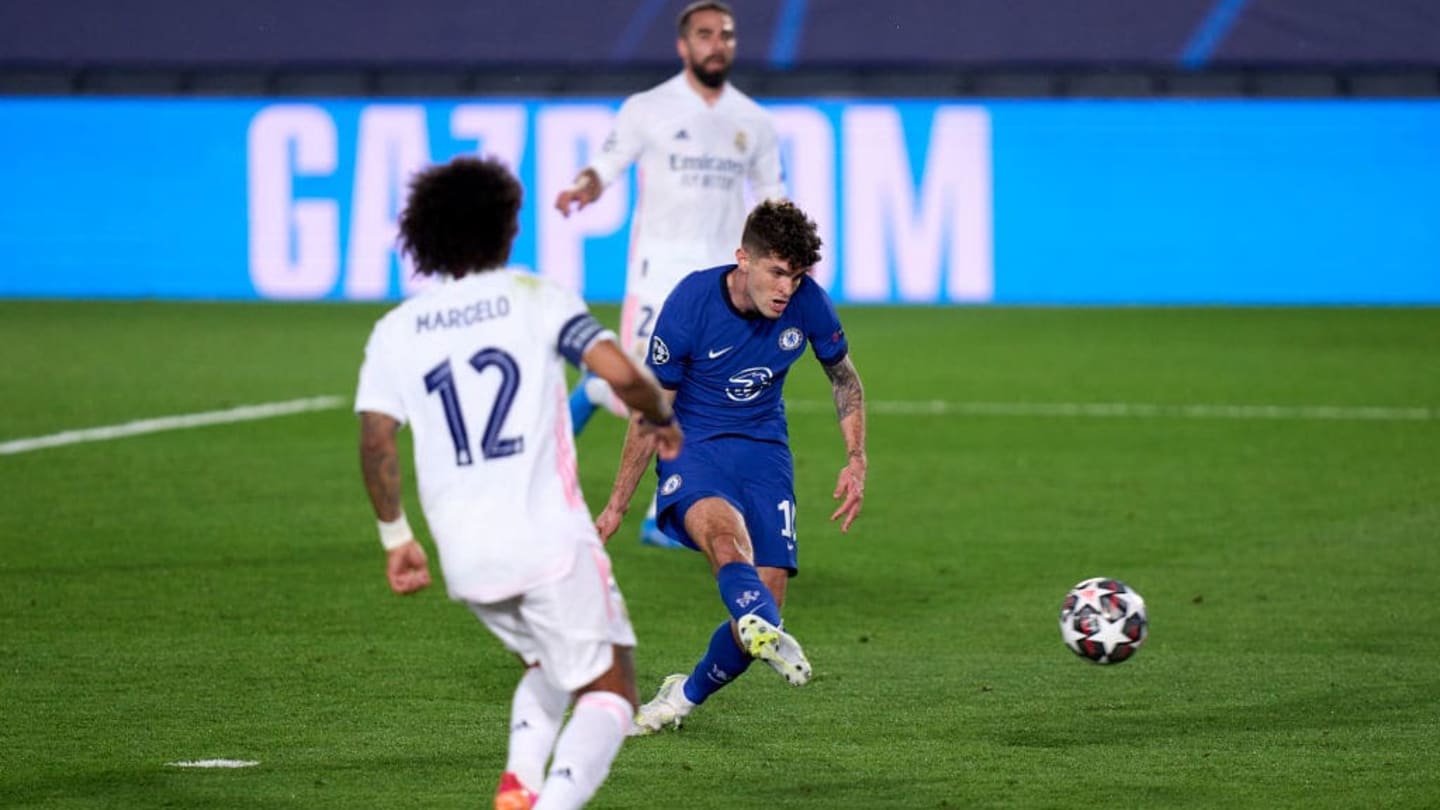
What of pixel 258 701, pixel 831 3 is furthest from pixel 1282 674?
pixel 831 3

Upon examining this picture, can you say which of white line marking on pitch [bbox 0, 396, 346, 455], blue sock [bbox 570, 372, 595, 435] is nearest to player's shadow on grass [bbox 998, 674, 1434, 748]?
blue sock [bbox 570, 372, 595, 435]

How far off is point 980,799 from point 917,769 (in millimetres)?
377

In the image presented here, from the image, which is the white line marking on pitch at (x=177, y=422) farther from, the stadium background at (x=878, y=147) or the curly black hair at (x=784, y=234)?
the curly black hair at (x=784, y=234)

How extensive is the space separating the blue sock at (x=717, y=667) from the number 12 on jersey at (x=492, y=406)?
1.82 meters

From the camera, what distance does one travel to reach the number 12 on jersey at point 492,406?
5.14 m

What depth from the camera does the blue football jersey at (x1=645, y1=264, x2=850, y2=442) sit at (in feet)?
23.1

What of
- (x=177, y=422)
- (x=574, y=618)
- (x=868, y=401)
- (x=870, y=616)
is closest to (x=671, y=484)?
(x=574, y=618)

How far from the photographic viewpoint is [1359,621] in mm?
8812

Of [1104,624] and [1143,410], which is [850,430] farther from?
[1143,410]

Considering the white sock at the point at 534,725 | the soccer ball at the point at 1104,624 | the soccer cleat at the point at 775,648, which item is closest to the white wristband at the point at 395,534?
the white sock at the point at 534,725

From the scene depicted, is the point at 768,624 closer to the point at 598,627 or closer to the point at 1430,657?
the point at 598,627

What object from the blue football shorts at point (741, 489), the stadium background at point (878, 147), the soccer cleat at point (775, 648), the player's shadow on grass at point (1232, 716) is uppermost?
the stadium background at point (878, 147)

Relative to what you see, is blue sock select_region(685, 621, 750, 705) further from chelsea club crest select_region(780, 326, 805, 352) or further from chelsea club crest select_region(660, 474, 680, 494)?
chelsea club crest select_region(780, 326, 805, 352)

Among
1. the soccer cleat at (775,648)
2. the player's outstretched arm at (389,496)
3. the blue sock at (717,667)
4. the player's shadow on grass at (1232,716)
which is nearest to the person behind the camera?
the player's outstretched arm at (389,496)
